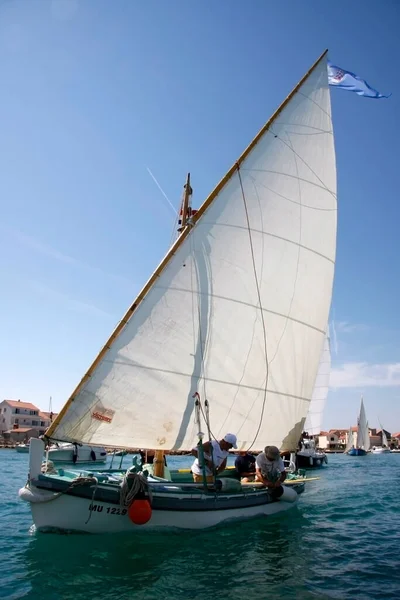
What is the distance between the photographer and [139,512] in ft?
29.7

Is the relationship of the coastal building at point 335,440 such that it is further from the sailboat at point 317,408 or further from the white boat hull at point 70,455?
the white boat hull at point 70,455

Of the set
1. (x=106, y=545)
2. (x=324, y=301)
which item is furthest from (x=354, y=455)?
(x=106, y=545)

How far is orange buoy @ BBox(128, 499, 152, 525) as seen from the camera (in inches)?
356

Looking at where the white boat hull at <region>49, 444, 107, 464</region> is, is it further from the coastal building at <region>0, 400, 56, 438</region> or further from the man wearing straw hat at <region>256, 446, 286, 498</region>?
the coastal building at <region>0, 400, 56, 438</region>

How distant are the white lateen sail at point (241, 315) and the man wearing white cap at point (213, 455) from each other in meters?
0.41

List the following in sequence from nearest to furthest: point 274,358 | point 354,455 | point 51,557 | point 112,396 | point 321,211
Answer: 1. point 51,557
2. point 112,396
3. point 274,358
4. point 321,211
5. point 354,455

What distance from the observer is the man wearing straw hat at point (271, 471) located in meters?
12.3

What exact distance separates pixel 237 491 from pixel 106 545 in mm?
3953

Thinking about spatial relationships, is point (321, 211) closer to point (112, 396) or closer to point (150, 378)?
point (150, 378)

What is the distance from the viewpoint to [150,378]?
1062cm

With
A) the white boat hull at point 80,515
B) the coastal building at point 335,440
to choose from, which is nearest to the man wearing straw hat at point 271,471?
the white boat hull at point 80,515

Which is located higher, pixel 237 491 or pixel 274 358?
pixel 274 358

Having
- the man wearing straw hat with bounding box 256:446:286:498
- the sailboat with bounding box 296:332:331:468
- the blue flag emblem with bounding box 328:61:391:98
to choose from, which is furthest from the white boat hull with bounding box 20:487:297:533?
the sailboat with bounding box 296:332:331:468

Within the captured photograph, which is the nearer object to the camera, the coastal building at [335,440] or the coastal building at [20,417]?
the coastal building at [20,417]
